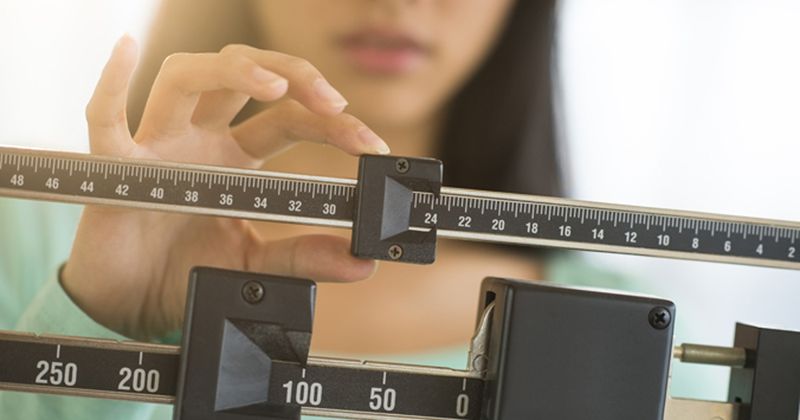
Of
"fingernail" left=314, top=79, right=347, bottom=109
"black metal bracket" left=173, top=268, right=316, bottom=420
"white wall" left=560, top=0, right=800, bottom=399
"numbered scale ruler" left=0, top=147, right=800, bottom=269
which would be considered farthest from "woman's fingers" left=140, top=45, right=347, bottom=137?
"white wall" left=560, top=0, right=800, bottom=399

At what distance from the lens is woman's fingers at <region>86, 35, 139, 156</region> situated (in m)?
0.93

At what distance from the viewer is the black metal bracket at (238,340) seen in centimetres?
82

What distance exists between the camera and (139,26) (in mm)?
Answer: 1480

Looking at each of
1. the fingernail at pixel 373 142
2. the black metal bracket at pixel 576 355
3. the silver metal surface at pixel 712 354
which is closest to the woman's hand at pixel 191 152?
the fingernail at pixel 373 142

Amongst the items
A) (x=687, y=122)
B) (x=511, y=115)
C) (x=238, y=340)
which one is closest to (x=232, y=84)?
(x=238, y=340)

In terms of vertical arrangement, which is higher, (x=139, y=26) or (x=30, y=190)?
(x=139, y=26)

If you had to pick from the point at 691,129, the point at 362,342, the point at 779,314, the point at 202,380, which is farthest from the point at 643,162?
the point at 202,380

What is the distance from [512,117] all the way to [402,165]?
71 cm

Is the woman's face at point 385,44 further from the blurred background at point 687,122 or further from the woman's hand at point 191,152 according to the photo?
the woman's hand at point 191,152

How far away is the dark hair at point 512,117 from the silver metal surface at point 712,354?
2.25 feet

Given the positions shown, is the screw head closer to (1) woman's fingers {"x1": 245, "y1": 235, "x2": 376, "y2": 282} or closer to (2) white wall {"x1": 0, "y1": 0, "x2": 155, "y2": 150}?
(1) woman's fingers {"x1": 245, "y1": 235, "x2": 376, "y2": 282}

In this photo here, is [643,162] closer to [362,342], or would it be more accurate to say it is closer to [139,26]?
[362,342]

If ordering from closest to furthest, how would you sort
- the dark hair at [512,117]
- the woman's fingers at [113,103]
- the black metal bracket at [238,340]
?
the black metal bracket at [238,340], the woman's fingers at [113,103], the dark hair at [512,117]

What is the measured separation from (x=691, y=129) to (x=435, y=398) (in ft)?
3.07
